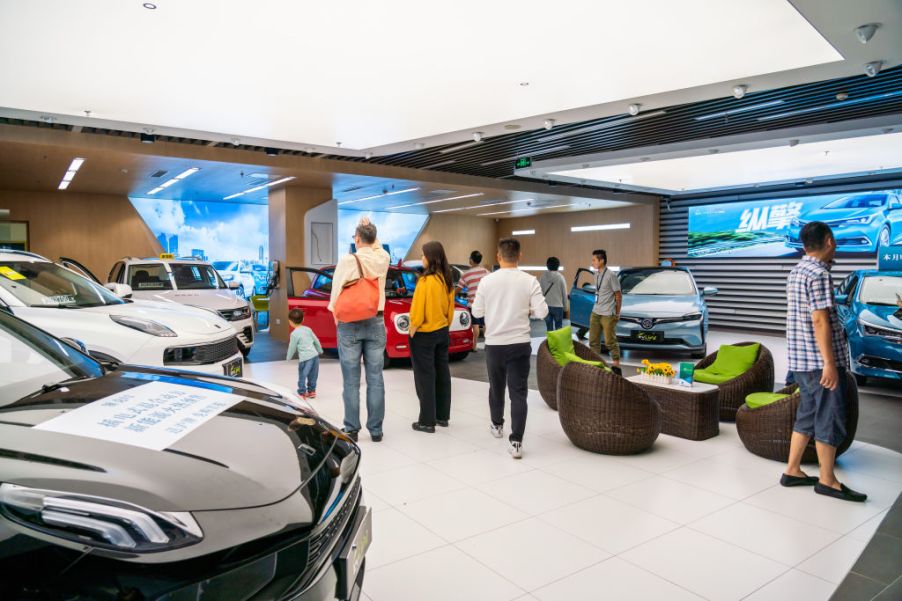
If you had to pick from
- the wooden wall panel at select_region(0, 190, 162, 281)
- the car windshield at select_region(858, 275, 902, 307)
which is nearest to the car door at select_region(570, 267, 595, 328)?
the car windshield at select_region(858, 275, 902, 307)

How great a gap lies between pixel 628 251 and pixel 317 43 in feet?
38.1

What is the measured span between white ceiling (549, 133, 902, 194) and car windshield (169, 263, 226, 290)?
560cm

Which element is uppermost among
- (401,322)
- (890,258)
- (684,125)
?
(684,125)

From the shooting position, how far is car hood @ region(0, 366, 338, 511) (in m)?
1.18

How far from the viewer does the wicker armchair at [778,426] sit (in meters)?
3.54

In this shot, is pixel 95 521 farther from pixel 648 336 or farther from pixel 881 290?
pixel 648 336

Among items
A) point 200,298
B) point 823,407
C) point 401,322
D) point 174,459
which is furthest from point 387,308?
point 174,459

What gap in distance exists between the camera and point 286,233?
32.5 feet

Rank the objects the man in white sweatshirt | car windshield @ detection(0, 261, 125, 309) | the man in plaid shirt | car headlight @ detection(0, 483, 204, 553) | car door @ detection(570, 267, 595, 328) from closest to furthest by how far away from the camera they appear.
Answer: car headlight @ detection(0, 483, 204, 553), the man in plaid shirt, the man in white sweatshirt, car windshield @ detection(0, 261, 125, 309), car door @ detection(570, 267, 595, 328)

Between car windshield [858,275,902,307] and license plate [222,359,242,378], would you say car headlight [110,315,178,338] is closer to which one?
license plate [222,359,242,378]

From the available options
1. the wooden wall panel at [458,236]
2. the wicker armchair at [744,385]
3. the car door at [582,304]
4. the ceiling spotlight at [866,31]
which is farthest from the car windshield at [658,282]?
the wooden wall panel at [458,236]

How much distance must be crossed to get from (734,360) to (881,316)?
232 cm

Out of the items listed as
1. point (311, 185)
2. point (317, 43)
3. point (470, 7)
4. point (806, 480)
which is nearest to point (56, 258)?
point (311, 185)

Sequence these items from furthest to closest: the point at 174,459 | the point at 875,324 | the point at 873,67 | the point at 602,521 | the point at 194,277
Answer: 1. the point at 194,277
2. the point at 875,324
3. the point at 873,67
4. the point at 602,521
5. the point at 174,459
